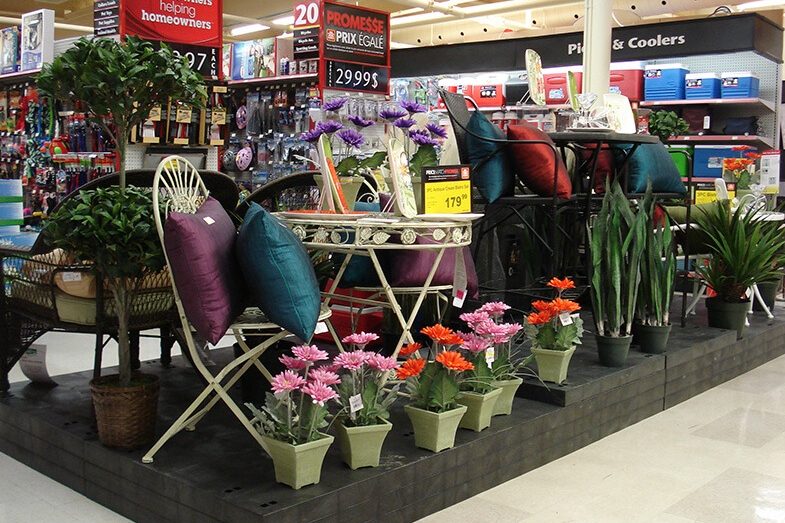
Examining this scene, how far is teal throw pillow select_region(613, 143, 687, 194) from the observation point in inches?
173

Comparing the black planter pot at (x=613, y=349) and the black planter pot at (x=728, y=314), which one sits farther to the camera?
the black planter pot at (x=728, y=314)

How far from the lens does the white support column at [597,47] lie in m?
7.05

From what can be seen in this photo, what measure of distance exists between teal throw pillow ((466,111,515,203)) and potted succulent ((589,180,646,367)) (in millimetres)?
487

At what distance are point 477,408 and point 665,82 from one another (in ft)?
23.3

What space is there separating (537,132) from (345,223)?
58.8 inches

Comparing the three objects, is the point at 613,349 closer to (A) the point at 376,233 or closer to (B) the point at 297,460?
(A) the point at 376,233

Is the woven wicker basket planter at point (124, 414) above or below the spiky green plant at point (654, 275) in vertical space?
below

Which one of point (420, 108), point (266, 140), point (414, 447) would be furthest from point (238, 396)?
point (266, 140)

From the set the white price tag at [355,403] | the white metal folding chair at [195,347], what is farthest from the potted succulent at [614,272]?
the white price tag at [355,403]

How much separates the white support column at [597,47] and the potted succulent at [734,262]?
102 inches

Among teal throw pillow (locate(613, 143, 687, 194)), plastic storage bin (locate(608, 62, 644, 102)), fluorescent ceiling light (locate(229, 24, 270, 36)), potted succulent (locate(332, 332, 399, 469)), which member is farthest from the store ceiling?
potted succulent (locate(332, 332, 399, 469))

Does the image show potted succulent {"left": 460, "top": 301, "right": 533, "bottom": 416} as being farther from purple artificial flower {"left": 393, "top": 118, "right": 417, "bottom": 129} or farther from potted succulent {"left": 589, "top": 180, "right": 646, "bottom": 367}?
purple artificial flower {"left": 393, "top": 118, "right": 417, "bottom": 129}

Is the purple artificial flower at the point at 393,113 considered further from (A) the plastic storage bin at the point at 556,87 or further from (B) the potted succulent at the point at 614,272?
(A) the plastic storage bin at the point at 556,87

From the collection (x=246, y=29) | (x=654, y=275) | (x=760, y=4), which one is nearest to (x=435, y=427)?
(x=654, y=275)
